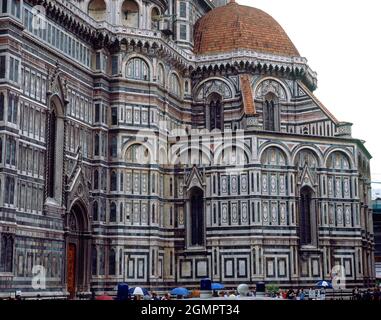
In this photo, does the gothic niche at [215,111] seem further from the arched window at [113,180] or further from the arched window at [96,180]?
the arched window at [96,180]

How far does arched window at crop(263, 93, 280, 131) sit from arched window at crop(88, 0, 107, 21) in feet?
44.9

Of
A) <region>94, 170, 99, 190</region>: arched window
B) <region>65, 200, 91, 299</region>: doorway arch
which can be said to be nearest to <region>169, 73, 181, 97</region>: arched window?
<region>94, 170, 99, 190</region>: arched window

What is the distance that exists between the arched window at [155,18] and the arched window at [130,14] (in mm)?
1431

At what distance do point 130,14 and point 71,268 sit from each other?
17.5 m

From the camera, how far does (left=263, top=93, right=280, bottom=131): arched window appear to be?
49.4 metres

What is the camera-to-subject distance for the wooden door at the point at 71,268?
37.5 metres

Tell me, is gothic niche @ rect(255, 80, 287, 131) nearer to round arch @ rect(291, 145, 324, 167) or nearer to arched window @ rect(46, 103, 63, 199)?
round arch @ rect(291, 145, 324, 167)

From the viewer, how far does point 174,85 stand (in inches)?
1870

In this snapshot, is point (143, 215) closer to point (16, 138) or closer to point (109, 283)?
point (109, 283)

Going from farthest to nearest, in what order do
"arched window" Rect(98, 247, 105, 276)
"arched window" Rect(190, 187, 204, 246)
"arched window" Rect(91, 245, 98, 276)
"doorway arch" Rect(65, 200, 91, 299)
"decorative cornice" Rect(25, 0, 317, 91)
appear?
"arched window" Rect(190, 187, 204, 246), "arched window" Rect(98, 247, 105, 276), "arched window" Rect(91, 245, 98, 276), "decorative cornice" Rect(25, 0, 317, 91), "doorway arch" Rect(65, 200, 91, 299)

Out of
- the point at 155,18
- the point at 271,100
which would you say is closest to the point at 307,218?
the point at 271,100

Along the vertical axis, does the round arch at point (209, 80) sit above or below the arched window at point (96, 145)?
above

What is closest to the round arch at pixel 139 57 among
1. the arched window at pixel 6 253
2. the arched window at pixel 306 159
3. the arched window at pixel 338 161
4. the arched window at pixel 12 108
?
the arched window at pixel 306 159
